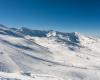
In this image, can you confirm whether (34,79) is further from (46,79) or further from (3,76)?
(3,76)

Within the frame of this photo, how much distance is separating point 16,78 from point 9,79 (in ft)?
26.6

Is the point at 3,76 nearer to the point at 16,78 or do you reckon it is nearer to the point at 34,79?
the point at 16,78

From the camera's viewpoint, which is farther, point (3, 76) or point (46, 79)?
point (46, 79)

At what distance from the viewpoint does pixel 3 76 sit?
182375 millimetres

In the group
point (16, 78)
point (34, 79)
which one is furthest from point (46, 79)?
point (16, 78)

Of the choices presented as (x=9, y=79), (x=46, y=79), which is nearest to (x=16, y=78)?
(x=9, y=79)

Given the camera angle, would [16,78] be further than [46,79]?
No

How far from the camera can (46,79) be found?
198375mm

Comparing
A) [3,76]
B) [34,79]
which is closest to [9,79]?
[3,76]

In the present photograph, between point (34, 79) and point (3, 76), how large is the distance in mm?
25841

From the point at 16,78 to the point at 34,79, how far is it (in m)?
16.3

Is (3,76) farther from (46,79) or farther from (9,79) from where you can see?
(46,79)

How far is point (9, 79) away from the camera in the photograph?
17675 cm

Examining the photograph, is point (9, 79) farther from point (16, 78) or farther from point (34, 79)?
point (34, 79)
